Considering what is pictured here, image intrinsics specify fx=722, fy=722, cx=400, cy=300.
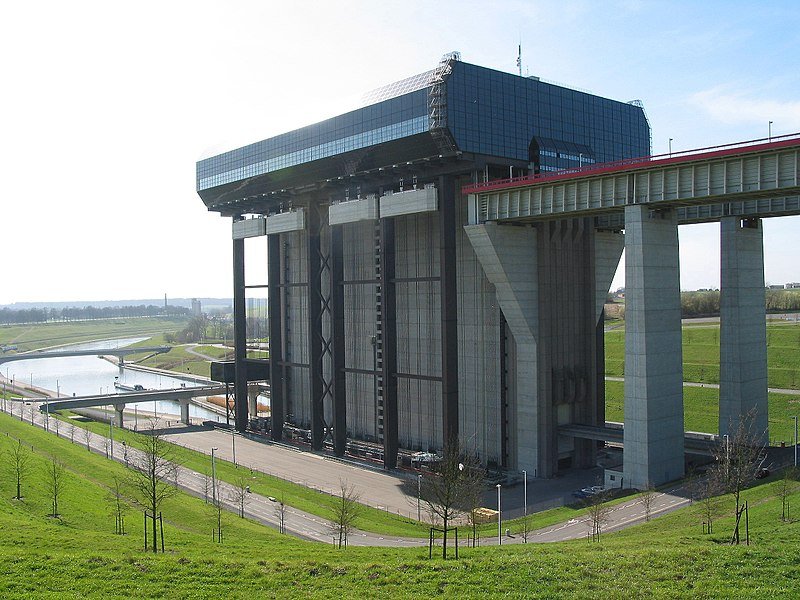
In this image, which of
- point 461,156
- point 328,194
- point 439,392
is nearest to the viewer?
point 461,156

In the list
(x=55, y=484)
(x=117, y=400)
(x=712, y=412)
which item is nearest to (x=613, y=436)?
(x=712, y=412)

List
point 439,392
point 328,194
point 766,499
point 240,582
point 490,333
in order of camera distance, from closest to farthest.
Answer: point 240,582
point 766,499
point 490,333
point 439,392
point 328,194

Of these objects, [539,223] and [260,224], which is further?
[260,224]

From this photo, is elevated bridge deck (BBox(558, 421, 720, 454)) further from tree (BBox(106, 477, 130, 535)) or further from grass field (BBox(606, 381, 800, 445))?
tree (BBox(106, 477, 130, 535))

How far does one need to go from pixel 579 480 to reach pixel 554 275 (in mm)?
18300

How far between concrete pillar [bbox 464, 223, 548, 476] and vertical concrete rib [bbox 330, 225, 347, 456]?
19773mm

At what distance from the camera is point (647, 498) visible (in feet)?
147

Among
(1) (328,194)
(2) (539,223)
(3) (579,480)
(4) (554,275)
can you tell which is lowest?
(3) (579,480)

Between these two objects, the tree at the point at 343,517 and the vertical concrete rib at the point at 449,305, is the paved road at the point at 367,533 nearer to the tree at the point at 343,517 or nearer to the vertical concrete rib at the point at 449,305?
the tree at the point at 343,517

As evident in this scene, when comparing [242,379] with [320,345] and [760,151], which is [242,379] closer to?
[320,345]

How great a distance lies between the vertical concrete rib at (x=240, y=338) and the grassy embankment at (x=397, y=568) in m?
57.8

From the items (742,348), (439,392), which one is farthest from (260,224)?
(742,348)

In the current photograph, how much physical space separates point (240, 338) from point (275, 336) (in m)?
7.19

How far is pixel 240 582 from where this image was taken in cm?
2741
